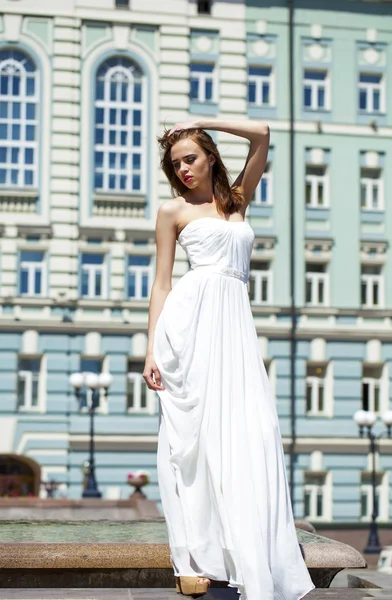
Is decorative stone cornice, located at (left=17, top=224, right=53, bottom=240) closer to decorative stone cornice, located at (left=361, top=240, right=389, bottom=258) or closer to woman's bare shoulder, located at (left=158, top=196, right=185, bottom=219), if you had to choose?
decorative stone cornice, located at (left=361, top=240, right=389, bottom=258)

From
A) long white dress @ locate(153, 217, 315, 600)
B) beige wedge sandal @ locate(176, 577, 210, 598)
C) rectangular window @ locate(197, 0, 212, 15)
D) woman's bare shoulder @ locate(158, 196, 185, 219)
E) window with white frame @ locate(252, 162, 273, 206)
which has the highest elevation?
rectangular window @ locate(197, 0, 212, 15)

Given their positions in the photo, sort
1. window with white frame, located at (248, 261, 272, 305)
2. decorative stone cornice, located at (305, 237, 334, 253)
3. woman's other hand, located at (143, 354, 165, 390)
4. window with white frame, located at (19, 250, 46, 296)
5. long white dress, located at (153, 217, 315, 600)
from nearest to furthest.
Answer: long white dress, located at (153, 217, 315, 600) → woman's other hand, located at (143, 354, 165, 390) → window with white frame, located at (19, 250, 46, 296) → window with white frame, located at (248, 261, 272, 305) → decorative stone cornice, located at (305, 237, 334, 253)

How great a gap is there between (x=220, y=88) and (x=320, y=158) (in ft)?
10.2

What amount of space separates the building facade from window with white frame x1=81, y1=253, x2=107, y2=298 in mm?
35

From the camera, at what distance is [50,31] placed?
29.4 m

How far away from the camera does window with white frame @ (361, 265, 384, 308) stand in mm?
30906

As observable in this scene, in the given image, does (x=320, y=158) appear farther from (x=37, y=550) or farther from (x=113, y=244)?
(x=37, y=550)

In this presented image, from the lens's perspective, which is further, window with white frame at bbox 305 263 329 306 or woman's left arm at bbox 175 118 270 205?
window with white frame at bbox 305 263 329 306

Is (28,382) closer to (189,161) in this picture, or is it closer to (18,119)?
(18,119)

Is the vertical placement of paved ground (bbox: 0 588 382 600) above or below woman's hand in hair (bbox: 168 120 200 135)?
below

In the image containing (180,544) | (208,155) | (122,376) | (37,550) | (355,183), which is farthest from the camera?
(355,183)

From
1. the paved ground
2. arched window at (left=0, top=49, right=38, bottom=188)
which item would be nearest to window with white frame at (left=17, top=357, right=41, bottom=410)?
arched window at (left=0, top=49, right=38, bottom=188)

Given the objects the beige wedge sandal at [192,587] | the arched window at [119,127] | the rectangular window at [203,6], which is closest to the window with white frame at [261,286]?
the arched window at [119,127]

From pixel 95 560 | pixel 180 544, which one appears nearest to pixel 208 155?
pixel 180 544
